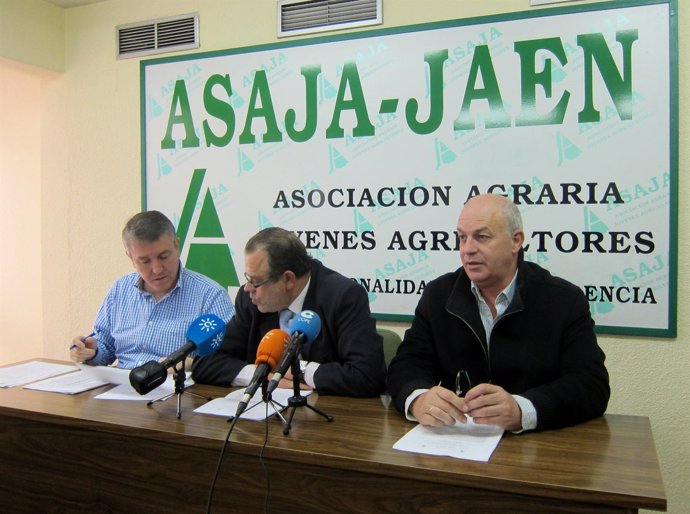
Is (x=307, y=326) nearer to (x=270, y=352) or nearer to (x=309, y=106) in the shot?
(x=270, y=352)

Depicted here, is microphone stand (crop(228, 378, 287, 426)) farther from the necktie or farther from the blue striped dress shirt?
the blue striped dress shirt

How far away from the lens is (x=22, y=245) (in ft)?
13.3

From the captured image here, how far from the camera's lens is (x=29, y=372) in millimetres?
2377

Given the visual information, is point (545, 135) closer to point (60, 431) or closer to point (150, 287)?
point (150, 287)

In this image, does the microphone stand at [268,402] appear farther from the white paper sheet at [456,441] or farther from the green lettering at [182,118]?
the green lettering at [182,118]

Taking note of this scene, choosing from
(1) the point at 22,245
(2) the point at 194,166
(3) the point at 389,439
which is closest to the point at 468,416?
(3) the point at 389,439

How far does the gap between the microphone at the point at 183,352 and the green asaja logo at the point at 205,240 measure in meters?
1.58

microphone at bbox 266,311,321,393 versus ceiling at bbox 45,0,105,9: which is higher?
ceiling at bbox 45,0,105,9

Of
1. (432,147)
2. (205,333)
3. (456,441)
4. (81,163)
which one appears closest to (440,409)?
(456,441)

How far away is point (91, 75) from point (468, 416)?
329cm

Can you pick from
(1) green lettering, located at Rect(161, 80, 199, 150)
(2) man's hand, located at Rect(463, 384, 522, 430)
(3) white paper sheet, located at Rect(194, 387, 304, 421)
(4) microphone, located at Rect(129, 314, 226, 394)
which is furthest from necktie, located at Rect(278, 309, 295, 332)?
(1) green lettering, located at Rect(161, 80, 199, 150)

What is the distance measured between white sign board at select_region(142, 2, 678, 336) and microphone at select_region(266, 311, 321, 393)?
1.41 metres

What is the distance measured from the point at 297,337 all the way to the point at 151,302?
1.17 meters

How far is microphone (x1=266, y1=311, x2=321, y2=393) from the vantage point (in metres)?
1.50
